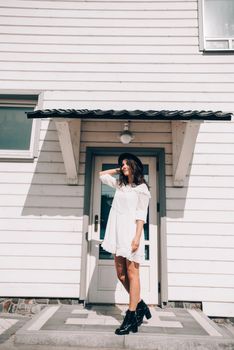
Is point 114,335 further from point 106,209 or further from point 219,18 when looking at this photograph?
point 219,18

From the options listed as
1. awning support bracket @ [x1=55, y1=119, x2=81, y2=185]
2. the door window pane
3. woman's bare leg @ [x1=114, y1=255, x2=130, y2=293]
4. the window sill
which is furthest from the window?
woman's bare leg @ [x1=114, y1=255, x2=130, y2=293]

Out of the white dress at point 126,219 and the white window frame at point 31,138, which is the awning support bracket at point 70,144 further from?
the white dress at point 126,219

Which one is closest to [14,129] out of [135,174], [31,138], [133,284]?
[31,138]

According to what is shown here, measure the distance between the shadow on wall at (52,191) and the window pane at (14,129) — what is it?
17.2 inches

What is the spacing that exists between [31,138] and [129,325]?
11.3 ft

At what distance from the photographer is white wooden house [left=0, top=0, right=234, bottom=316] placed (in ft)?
14.7

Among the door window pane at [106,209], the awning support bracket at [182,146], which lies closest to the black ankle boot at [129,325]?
the door window pane at [106,209]

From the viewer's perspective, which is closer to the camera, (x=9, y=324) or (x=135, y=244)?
(x=135, y=244)

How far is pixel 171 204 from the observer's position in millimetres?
4730

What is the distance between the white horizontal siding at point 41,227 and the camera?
448cm

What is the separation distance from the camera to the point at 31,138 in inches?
199

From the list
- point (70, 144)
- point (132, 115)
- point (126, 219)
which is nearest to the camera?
point (126, 219)

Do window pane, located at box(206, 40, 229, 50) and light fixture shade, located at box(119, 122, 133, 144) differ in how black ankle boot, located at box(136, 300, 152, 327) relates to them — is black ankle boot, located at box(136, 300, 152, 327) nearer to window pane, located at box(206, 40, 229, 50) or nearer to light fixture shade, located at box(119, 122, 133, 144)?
light fixture shade, located at box(119, 122, 133, 144)

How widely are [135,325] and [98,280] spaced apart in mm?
1579
